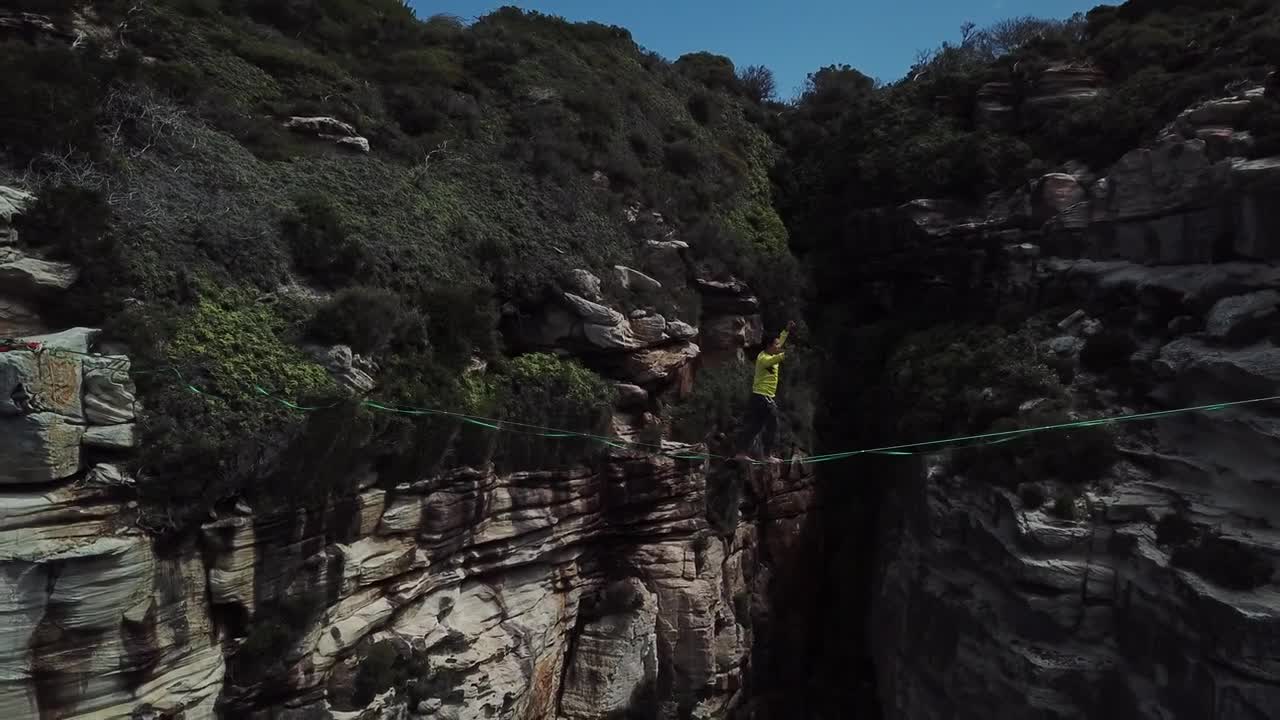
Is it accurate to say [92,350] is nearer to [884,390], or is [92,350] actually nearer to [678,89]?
[884,390]

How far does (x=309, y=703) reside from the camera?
370 inches

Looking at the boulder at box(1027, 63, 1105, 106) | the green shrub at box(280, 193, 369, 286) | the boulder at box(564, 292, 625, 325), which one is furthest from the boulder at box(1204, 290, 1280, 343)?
the green shrub at box(280, 193, 369, 286)

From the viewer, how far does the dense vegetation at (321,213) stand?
30.3 feet

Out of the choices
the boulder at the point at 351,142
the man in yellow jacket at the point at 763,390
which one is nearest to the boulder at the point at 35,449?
the man in yellow jacket at the point at 763,390

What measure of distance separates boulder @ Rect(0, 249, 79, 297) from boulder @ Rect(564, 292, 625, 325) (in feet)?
26.7

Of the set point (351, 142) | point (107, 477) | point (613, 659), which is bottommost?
point (613, 659)

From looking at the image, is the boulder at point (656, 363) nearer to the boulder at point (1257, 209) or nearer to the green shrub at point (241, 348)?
the green shrub at point (241, 348)

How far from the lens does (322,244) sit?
12.1 m

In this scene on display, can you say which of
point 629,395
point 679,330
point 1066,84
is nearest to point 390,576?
point 629,395

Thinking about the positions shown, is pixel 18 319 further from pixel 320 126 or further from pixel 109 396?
pixel 320 126

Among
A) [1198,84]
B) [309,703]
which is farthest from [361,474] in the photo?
[1198,84]

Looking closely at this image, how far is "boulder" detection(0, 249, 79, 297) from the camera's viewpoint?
835 cm

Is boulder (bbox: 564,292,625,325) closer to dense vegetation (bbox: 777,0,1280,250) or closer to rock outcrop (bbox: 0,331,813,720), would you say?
rock outcrop (bbox: 0,331,813,720)

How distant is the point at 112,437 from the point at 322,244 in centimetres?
516
